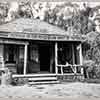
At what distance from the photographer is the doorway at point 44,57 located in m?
12.3

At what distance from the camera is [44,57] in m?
12.6

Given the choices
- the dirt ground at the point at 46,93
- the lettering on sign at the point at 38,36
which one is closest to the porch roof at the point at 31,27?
the lettering on sign at the point at 38,36

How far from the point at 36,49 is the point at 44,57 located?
1311 millimetres

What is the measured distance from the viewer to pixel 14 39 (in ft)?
32.1

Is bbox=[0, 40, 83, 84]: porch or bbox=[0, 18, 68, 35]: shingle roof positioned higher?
bbox=[0, 18, 68, 35]: shingle roof

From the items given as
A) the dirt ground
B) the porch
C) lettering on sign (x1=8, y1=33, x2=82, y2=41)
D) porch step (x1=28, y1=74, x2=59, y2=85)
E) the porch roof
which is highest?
the porch roof

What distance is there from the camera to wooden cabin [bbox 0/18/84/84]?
9812mm

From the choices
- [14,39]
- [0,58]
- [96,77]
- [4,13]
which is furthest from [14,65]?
[4,13]

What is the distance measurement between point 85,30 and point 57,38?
19.4 meters

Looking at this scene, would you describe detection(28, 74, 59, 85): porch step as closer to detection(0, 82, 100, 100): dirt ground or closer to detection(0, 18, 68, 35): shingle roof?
detection(0, 82, 100, 100): dirt ground

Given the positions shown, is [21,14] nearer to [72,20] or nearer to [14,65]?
[72,20]

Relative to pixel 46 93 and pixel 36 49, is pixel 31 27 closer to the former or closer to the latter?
pixel 36 49

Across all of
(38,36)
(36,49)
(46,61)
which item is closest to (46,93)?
(38,36)

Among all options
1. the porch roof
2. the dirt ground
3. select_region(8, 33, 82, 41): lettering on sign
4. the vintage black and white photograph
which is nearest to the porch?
the vintage black and white photograph
